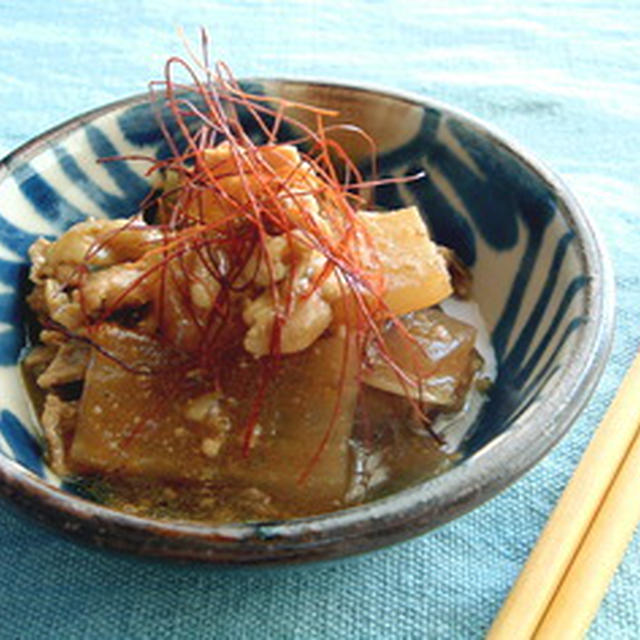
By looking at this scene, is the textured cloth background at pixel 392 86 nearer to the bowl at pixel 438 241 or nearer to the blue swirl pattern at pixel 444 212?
the bowl at pixel 438 241

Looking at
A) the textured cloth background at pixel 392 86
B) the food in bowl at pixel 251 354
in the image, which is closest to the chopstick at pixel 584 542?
the textured cloth background at pixel 392 86

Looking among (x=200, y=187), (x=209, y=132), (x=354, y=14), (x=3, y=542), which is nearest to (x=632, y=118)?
(x=354, y=14)

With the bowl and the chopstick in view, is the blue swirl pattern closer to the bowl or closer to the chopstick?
the bowl

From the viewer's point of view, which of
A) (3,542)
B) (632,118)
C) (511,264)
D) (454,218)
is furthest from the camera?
(632,118)

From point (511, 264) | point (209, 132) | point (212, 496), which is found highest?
point (209, 132)

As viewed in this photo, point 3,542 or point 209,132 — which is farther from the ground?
point 209,132

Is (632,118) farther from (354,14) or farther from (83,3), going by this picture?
(83,3)
